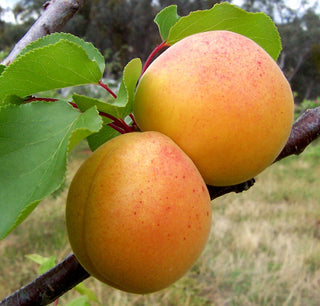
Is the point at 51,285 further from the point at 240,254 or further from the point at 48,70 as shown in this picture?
the point at 240,254

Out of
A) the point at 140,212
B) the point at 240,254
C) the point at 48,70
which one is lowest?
the point at 240,254

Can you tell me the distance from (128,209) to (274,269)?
2496 mm

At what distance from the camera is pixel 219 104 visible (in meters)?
0.32

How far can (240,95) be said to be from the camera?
1.08ft

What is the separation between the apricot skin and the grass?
6.48 ft

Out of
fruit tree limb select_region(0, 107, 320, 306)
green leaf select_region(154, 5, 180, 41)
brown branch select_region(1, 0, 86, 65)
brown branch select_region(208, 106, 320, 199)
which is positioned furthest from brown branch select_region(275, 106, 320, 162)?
brown branch select_region(1, 0, 86, 65)

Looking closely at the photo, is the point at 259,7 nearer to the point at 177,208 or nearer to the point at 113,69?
the point at 113,69

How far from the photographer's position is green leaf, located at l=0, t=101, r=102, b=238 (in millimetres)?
285

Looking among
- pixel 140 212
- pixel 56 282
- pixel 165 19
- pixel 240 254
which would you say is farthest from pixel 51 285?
pixel 240 254

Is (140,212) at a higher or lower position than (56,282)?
higher

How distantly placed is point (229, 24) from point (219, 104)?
128 mm

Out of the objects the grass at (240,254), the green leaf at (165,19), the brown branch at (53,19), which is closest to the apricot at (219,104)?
the green leaf at (165,19)

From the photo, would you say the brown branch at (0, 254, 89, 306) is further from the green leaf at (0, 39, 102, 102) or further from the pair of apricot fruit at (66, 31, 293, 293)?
the green leaf at (0, 39, 102, 102)

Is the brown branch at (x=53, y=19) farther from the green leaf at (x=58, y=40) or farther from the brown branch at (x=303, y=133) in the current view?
the brown branch at (x=303, y=133)
